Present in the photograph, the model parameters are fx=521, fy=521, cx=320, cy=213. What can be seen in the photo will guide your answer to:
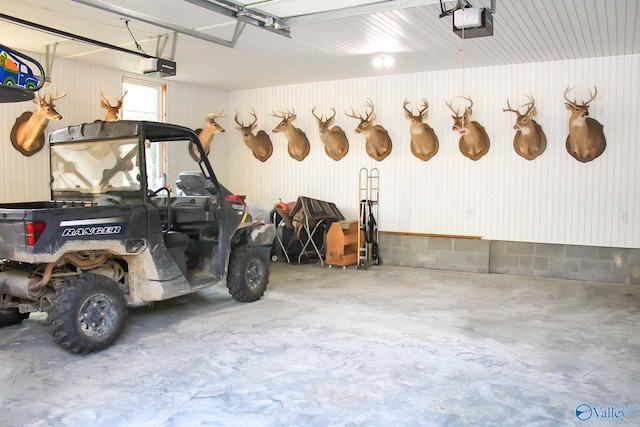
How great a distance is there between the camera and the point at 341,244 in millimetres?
8336

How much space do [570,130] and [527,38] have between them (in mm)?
1683

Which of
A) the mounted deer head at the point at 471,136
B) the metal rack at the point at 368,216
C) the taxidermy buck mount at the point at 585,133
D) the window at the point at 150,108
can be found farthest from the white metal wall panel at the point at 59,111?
the taxidermy buck mount at the point at 585,133

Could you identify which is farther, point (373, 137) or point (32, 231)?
point (373, 137)

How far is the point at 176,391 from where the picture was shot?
3553 mm

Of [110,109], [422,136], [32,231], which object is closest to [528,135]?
[422,136]

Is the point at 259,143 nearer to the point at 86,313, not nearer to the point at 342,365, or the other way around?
the point at 86,313

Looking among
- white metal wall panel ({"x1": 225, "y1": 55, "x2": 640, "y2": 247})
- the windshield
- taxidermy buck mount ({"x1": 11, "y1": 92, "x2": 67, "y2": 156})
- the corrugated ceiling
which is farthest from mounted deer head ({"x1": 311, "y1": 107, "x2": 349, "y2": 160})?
the windshield

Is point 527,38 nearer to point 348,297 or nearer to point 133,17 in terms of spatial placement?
point 348,297

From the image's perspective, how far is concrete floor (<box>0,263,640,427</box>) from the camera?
10.6 ft

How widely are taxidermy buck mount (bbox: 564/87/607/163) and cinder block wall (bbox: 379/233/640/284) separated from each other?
135cm

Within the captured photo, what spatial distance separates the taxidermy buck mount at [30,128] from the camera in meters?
7.04

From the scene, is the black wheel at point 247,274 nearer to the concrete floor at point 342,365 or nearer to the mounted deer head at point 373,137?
the concrete floor at point 342,365

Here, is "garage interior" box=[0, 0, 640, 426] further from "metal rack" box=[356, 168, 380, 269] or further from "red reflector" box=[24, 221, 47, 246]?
"red reflector" box=[24, 221, 47, 246]

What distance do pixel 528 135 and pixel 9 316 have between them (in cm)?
688
